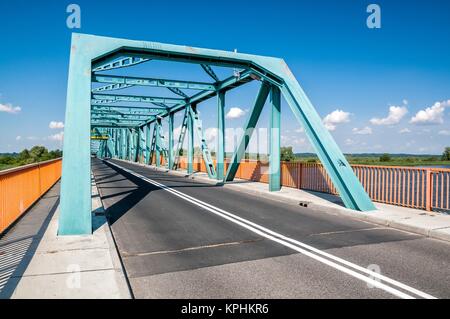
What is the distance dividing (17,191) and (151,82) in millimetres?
12383

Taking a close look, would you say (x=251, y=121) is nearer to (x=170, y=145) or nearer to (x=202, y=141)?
(x=202, y=141)

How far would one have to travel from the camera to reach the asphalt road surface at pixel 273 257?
166 inches

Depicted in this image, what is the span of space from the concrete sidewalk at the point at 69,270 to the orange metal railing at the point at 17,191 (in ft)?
2.80

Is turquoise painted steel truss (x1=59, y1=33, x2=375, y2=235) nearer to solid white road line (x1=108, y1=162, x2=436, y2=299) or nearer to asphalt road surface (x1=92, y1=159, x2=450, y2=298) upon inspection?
asphalt road surface (x1=92, y1=159, x2=450, y2=298)

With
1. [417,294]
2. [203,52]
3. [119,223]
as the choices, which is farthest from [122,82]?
[417,294]

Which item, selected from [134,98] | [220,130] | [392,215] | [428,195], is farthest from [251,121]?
[134,98]

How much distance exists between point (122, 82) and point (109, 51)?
1109 centimetres

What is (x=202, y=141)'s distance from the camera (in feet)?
77.5

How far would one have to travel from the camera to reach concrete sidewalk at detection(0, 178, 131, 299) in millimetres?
3947

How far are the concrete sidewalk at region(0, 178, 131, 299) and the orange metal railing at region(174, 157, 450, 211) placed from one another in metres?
8.18

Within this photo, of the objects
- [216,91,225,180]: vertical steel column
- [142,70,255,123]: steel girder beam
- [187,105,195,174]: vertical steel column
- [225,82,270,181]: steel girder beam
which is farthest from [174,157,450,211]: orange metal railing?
[187,105,195,174]: vertical steel column

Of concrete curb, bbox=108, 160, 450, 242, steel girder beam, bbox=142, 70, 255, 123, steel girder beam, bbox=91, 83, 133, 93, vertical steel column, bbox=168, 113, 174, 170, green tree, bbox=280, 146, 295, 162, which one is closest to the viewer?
concrete curb, bbox=108, 160, 450, 242

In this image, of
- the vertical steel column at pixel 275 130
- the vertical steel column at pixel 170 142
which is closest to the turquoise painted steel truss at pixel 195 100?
the vertical steel column at pixel 275 130
